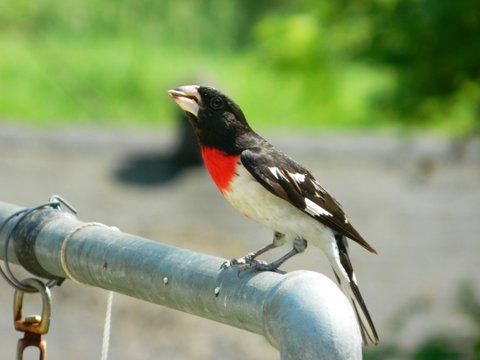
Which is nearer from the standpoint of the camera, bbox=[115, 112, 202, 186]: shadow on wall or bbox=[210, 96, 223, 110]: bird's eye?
bbox=[210, 96, 223, 110]: bird's eye

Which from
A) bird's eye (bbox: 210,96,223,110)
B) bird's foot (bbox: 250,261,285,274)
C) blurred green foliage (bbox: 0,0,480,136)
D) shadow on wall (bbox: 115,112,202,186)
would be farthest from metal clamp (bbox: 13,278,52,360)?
shadow on wall (bbox: 115,112,202,186)

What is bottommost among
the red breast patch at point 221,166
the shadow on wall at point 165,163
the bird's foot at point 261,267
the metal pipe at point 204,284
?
the metal pipe at point 204,284

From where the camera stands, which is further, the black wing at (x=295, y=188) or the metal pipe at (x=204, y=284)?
the black wing at (x=295, y=188)

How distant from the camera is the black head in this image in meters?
3.78

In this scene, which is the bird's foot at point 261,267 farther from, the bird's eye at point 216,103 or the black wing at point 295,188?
the bird's eye at point 216,103

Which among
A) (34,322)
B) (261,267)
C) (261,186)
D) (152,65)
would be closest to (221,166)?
(261,186)

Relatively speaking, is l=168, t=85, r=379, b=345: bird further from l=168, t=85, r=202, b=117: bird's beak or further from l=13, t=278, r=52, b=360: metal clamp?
l=13, t=278, r=52, b=360: metal clamp

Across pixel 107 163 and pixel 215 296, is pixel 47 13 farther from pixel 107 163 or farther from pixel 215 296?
pixel 215 296

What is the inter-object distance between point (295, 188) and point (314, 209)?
0.31ft

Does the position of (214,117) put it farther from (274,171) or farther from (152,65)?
(152,65)

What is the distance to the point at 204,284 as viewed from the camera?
2.30 m

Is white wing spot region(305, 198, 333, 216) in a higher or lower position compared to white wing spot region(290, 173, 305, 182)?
lower

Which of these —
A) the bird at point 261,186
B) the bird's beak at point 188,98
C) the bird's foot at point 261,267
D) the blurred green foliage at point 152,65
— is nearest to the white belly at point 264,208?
the bird at point 261,186

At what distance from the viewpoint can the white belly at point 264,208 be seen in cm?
375
